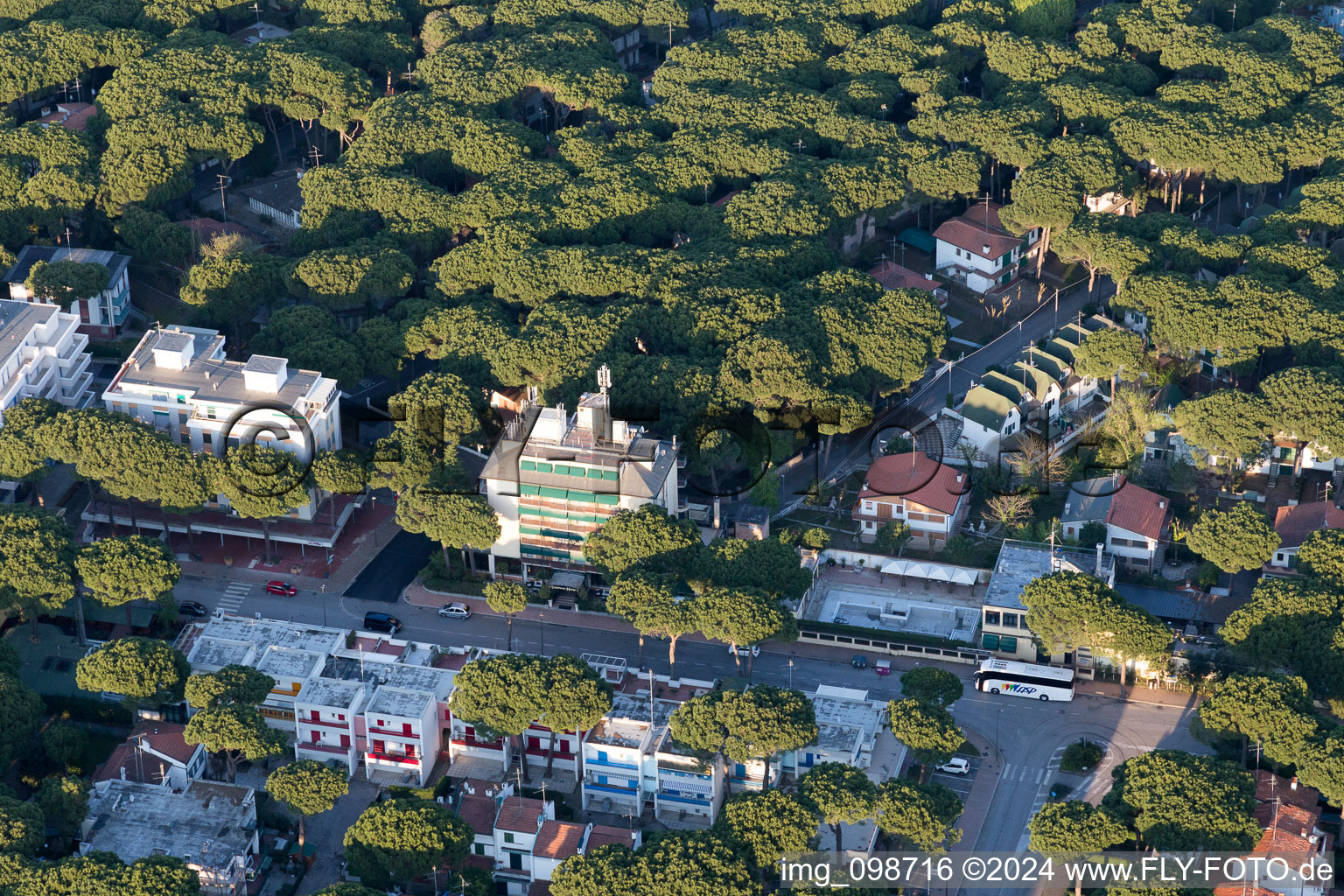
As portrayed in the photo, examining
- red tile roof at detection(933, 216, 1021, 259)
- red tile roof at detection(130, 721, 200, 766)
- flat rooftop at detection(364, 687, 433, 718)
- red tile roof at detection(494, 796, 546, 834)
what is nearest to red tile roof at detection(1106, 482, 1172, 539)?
red tile roof at detection(933, 216, 1021, 259)

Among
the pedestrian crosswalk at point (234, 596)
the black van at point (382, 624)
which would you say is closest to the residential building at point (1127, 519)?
the black van at point (382, 624)

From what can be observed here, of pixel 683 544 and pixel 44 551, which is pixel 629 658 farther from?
pixel 44 551

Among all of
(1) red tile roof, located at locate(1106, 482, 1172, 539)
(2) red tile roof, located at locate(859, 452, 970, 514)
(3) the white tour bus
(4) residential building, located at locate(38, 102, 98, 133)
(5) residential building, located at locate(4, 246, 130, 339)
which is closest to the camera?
(3) the white tour bus

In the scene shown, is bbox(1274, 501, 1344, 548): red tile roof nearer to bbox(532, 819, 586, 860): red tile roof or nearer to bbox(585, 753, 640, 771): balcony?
bbox(585, 753, 640, 771): balcony

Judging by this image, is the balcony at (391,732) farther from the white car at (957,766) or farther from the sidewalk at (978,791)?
the sidewalk at (978,791)

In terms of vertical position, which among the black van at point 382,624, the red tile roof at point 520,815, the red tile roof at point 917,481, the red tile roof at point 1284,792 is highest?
the red tile roof at point 917,481
